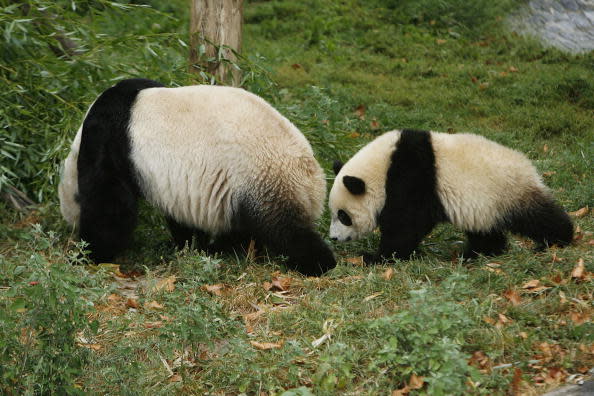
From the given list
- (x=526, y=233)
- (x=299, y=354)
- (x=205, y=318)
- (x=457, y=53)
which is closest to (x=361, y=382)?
(x=299, y=354)

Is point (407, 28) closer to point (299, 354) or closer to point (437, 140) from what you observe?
point (437, 140)

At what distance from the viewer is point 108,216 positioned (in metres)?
5.47

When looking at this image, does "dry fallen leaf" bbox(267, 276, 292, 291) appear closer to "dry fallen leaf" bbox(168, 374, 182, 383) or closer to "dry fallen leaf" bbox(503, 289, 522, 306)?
"dry fallen leaf" bbox(168, 374, 182, 383)

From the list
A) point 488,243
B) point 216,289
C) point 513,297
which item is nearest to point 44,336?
point 216,289

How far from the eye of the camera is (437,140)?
17.1 ft

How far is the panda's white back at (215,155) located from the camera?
500 cm

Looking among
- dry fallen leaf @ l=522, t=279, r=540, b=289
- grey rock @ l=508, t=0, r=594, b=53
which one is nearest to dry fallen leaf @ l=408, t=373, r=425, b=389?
dry fallen leaf @ l=522, t=279, r=540, b=289

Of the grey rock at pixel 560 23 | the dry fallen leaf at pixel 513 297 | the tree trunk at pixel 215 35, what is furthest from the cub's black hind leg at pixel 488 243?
the grey rock at pixel 560 23

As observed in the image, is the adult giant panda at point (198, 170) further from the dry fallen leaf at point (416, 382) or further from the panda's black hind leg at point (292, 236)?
the dry fallen leaf at point (416, 382)

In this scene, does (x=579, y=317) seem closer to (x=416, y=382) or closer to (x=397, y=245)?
(x=416, y=382)

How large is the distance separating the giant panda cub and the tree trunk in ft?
6.65

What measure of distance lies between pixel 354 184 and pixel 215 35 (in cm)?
235

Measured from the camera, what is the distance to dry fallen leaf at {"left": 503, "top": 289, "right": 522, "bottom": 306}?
4070 mm

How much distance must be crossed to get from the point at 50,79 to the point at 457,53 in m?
6.37
